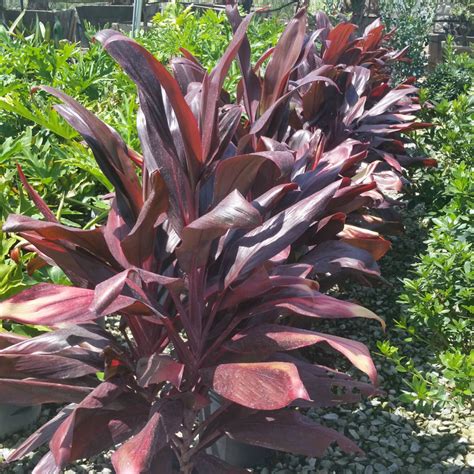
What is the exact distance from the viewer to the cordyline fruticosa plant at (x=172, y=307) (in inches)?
64.7

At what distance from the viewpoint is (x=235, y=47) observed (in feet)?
5.84

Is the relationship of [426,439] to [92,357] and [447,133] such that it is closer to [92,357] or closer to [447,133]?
[92,357]

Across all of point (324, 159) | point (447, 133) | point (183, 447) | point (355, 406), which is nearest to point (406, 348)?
point (355, 406)

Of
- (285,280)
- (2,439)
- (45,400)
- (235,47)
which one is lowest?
(2,439)

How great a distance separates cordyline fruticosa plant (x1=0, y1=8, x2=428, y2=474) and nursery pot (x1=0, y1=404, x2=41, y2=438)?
0.65m

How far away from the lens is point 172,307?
6.30 ft

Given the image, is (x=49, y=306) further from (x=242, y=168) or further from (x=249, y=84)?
(x=249, y=84)

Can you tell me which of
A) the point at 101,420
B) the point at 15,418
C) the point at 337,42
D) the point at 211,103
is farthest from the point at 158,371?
the point at 337,42

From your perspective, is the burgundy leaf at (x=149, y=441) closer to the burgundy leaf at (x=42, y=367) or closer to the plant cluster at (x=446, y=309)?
the burgundy leaf at (x=42, y=367)

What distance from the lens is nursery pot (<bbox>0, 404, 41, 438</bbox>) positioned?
2.54 m

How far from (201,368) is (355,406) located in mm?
1259

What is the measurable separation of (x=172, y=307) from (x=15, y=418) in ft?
3.43

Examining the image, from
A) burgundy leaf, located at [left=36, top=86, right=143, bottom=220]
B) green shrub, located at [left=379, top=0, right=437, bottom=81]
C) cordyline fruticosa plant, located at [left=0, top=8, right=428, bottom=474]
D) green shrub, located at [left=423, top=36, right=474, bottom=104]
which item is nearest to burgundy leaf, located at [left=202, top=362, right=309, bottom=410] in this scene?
cordyline fruticosa plant, located at [left=0, top=8, right=428, bottom=474]

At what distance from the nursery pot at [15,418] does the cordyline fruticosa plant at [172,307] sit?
65 cm
